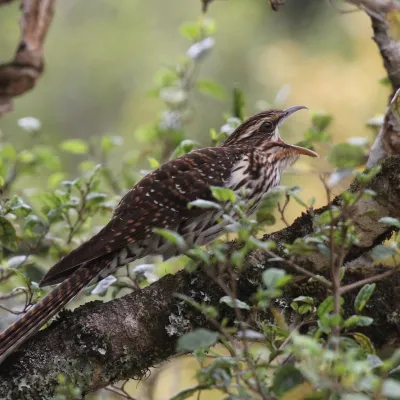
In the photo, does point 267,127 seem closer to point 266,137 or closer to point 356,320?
point 266,137

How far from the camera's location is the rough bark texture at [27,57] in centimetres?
389

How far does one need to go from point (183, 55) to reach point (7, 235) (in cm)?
570

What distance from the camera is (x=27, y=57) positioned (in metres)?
3.93

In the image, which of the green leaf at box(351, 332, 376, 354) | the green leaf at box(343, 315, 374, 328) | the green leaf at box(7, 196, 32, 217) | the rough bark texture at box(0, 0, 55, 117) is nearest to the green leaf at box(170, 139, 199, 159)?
the green leaf at box(7, 196, 32, 217)

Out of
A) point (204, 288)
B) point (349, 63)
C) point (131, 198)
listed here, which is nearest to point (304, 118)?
point (349, 63)

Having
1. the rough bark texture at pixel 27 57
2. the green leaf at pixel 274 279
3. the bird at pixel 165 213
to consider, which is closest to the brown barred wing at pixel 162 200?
the bird at pixel 165 213

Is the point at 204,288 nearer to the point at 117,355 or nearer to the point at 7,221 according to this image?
the point at 117,355

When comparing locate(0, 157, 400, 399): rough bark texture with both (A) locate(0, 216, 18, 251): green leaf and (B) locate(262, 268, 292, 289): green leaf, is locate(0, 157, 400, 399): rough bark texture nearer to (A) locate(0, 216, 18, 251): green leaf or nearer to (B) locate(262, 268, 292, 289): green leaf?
(A) locate(0, 216, 18, 251): green leaf

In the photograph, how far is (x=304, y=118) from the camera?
7699 mm

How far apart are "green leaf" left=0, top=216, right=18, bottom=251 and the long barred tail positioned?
0.97 ft

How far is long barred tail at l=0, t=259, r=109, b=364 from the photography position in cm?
268

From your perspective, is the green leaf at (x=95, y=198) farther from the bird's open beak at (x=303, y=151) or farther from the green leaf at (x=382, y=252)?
the green leaf at (x=382, y=252)

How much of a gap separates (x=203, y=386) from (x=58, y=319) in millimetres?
971

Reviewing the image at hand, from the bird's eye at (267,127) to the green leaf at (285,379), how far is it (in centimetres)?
238
